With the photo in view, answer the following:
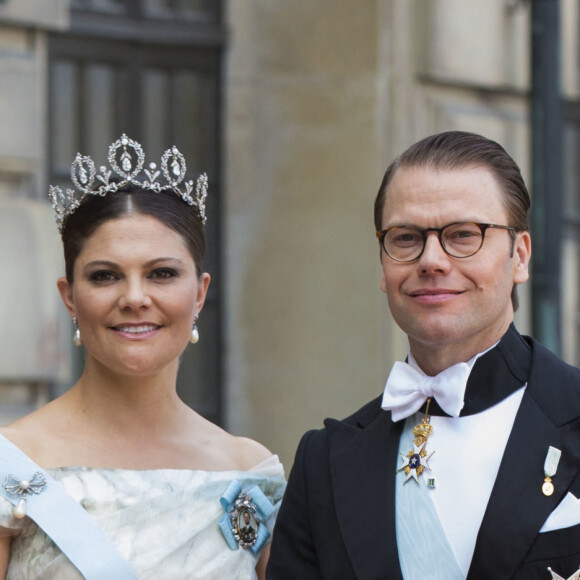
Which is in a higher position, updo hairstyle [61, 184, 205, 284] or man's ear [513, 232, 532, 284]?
updo hairstyle [61, 184, 205, 284]

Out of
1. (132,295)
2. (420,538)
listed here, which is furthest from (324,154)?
(420,538)

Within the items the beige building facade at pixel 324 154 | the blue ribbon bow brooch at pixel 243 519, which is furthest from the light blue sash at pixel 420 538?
the beige building facade at pixel 324 154

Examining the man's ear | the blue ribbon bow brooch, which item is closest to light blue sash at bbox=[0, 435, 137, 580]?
the blue ribbon bow brooch

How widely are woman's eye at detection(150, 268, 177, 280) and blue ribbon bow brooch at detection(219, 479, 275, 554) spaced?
1.99 feet

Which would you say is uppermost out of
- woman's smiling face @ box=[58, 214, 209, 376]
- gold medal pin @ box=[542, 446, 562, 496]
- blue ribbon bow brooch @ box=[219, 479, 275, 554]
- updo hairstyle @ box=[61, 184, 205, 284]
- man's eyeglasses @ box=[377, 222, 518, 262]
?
updo hairstyle @ box=[61, 184, 205, 284]

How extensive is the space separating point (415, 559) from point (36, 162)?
3.52m

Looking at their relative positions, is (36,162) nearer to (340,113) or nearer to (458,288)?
(340,113)

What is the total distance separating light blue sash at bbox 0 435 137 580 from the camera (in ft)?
11.0

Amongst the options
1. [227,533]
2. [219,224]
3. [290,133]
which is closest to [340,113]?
[290,133]

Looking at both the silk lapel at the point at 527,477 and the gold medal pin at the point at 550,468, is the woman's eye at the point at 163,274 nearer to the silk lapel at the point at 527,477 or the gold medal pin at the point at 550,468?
the silk lapel at the point at 527,477

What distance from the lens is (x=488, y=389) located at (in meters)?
2.96

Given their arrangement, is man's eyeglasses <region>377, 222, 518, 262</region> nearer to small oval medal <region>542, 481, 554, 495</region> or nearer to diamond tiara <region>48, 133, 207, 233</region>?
small oval medal <region>542, 481, 554, 495</region>

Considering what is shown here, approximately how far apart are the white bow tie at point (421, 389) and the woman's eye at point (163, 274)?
82 centimetres

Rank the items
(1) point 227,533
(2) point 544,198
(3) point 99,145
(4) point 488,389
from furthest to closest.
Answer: (3) point 99,145 < (2) point 544,198 < (1) point 227,533 < (4) point 488,389
